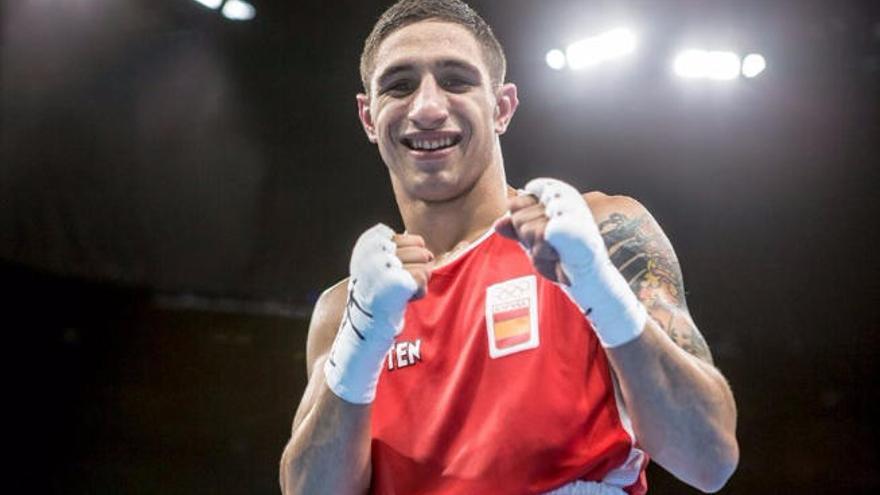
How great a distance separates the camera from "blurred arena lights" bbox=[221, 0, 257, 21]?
4.97 meters

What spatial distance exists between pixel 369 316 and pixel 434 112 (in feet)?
1.45

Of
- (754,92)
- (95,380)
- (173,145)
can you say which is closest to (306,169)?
(173,145)

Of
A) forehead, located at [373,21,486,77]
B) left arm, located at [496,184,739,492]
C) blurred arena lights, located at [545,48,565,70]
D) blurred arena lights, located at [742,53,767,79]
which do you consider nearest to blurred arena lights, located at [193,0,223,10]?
blurred arena lights, located at [545,48,565,70]

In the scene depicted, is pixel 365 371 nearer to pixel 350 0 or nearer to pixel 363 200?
pixel 350 0

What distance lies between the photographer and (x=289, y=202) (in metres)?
5.84

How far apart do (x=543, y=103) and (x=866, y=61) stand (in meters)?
1.65

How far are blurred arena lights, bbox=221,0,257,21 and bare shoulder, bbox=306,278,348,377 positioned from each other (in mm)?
3348

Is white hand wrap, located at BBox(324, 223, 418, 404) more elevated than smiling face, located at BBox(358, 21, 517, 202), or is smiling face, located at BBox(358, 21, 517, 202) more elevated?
smiling face, located at BBox(358, 21, 517, 202)

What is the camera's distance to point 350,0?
15.8ft

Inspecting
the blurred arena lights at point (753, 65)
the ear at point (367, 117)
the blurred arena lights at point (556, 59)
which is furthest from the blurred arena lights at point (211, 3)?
the ear at point (367, 117)

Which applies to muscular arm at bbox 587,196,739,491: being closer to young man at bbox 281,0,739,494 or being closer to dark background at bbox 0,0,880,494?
young man at bbox 281,0,739,494

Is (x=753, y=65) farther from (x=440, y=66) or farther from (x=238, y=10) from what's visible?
(x=440, y=66)

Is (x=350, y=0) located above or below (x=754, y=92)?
above

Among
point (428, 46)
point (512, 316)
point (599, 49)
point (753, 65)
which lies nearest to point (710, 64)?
point (753, 65)
